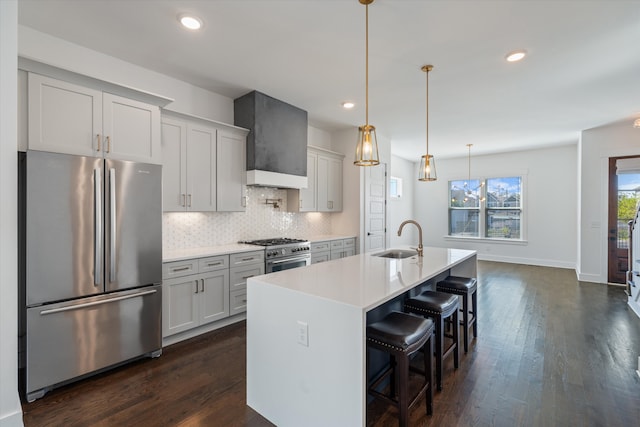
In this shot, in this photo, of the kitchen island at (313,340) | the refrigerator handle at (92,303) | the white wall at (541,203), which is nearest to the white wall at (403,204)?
the white wall at (541,203)

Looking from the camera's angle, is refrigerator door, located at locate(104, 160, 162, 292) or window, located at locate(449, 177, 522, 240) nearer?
refrigerator door, located at locate(104, 160, 162, 292)

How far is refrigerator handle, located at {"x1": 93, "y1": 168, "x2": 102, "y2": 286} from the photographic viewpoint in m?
2.35

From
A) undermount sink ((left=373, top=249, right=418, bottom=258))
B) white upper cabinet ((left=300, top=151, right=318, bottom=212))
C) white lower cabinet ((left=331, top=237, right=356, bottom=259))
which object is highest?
white upper cabinet ((left=300, top=151, right=318, bottom=212))

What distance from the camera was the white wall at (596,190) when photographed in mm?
5273

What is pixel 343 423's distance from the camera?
5.03 feet

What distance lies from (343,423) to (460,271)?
2672mm

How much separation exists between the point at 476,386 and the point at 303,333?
1567 mm

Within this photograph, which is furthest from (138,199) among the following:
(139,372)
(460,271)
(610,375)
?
(610,375)

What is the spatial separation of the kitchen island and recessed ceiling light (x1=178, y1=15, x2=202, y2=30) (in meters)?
2.11

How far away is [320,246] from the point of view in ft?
15.1

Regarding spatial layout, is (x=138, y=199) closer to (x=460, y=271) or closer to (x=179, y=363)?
(x=179, y=363)

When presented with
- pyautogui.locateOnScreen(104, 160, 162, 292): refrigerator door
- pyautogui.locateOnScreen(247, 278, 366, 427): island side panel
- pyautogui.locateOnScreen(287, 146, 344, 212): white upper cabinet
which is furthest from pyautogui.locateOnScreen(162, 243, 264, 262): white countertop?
pyautogui.locateOnScreen(247, 278, 366, 427): island side panel

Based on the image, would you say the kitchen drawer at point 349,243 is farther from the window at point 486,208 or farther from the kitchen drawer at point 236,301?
the window at point 486,208

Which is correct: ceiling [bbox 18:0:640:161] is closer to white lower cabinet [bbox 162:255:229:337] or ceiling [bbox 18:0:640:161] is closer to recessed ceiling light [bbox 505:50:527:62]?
recessed ceiling light [bbox 505:50:527:62]
